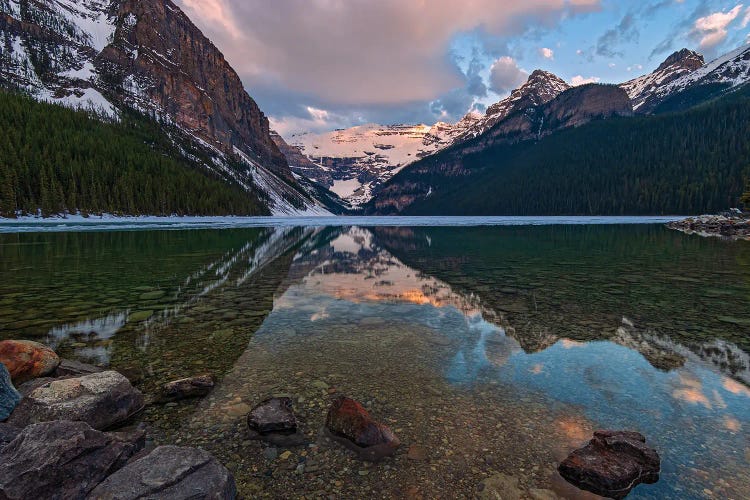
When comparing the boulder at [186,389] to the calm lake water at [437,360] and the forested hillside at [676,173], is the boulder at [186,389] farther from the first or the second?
the forested hillside at [676,173]

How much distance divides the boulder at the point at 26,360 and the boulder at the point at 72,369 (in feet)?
0.47

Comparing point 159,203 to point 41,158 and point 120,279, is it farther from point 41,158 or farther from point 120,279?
point 120,279

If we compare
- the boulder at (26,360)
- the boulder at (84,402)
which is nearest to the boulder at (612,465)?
the boulder at (84,402)

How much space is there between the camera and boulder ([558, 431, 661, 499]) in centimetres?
512

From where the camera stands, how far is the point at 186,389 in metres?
7.66

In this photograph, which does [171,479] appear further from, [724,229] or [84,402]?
[724,229]

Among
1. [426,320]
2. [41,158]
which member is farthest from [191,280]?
[41,158]

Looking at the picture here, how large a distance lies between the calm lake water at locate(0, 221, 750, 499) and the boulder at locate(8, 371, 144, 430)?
699 millimetres

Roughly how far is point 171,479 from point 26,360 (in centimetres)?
595

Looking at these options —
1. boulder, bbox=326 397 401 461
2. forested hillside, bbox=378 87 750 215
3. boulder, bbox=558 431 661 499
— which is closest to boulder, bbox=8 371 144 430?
boulder, bbox=326 397 401 461

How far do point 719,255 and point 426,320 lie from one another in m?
32.2

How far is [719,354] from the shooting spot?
9.96 meters

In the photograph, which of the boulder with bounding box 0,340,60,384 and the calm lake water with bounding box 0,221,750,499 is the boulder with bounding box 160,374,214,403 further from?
the boulder with bounding box 0,340,60,384

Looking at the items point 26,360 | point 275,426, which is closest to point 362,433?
point 275,426
